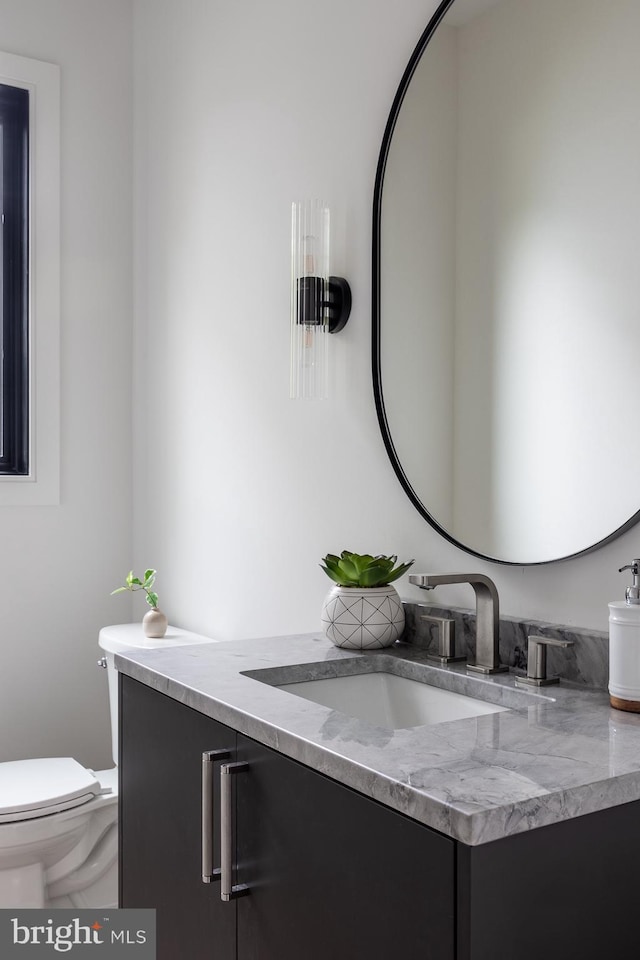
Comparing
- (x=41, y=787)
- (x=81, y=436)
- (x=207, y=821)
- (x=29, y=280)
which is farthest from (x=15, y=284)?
(x=207, y=821)

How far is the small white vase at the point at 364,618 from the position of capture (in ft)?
4.63

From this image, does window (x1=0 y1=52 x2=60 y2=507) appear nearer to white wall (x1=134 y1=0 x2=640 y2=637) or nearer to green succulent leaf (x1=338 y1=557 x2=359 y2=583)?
white wall (x1=134 y1=0 x2=640 y2=637)

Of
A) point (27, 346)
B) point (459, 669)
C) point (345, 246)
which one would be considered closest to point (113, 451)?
point (27, 346)

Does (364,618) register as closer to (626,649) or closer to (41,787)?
(626,649)

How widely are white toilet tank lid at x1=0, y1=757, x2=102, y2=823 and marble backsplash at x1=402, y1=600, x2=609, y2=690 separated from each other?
95cm

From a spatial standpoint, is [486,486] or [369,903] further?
[486,486]

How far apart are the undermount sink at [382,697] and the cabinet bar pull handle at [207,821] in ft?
0.67

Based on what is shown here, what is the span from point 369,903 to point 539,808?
21 cm

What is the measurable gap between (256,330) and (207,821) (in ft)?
3.79

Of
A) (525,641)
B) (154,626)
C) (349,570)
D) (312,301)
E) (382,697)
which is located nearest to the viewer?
(525,641)

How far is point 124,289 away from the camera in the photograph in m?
2.61

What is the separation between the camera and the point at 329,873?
915mm

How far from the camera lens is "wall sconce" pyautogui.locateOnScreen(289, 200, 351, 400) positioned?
1666mm

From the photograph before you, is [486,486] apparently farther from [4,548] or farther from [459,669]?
[4,548]
